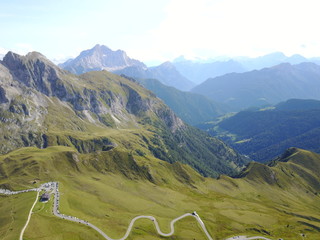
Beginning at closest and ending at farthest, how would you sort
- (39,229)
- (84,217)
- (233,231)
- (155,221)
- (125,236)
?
1. (39,229)
2. (125,236)
3. (84,217)
4. (155,221)
5. (233,231)

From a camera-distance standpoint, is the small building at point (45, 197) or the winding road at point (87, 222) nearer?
the winding road at point (87, 222)

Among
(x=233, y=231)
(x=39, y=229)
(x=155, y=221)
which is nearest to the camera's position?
(x=39, y=229)

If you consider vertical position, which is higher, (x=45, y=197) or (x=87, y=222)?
(x=45, y=197)

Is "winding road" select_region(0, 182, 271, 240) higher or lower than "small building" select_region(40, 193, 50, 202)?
lower

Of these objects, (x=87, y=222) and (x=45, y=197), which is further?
(x=45, y=197)

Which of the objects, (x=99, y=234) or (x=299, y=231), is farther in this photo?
(x=299, y=231)

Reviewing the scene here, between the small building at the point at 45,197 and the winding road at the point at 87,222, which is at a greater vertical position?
the small building at the point at 45,197

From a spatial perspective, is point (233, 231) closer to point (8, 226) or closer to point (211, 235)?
point (211, 235)

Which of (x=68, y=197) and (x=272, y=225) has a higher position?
(x=68, y=197)

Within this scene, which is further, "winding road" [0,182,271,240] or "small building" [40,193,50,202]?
"small building" [40,193,50,202]

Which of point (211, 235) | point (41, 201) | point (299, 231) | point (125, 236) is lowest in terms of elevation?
point (299, 231)

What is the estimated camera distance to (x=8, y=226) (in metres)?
136

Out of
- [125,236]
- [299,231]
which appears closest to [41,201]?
[125,236]

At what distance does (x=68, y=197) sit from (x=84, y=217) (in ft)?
85.6
